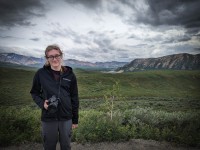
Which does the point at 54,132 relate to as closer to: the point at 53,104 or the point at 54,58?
the point at 53,104

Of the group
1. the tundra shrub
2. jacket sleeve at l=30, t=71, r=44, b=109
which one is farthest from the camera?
the tundra shrub

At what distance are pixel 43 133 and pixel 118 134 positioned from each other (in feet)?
12.4

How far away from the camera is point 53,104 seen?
3734 millimetres

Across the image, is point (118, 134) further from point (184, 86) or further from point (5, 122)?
point (184, 86)

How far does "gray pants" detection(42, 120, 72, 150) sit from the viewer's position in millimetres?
3871

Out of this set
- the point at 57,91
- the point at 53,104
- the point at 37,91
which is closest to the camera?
the point at 53,104

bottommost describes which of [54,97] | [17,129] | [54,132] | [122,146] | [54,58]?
[122,146]

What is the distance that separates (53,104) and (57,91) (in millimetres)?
269

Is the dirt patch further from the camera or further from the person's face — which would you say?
the person's face

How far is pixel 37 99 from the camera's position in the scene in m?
4.01

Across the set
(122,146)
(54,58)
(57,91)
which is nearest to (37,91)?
(57,91)

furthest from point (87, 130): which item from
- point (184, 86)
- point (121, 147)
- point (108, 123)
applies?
point (184, 86)

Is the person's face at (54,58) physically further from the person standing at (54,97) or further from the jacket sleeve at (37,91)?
the jacket sleeve at (37,91)

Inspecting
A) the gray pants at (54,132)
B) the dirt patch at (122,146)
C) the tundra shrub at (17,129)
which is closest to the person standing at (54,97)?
the gray pants at (54,132)
